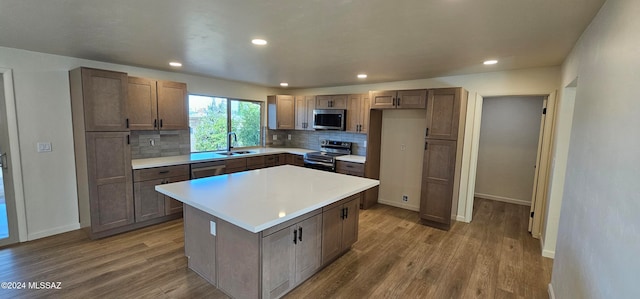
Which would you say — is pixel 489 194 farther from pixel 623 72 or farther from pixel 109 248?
pixel 109 248

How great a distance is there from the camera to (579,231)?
68.1 inches

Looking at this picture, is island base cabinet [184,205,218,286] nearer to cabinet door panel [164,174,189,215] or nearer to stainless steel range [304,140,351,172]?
cabinet door panel [164,174,189,215]

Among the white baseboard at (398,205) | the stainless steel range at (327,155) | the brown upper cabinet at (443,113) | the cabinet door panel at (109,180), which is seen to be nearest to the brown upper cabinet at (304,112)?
the stainless steel range at (327,155)

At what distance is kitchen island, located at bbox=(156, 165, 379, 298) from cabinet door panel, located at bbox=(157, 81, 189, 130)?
6.03 feet

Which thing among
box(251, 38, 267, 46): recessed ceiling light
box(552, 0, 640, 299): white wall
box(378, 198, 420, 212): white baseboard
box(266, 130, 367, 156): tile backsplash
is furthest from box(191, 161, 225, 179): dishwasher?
box(552, 0, 640, 299): white wall

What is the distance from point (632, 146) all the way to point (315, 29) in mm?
1982

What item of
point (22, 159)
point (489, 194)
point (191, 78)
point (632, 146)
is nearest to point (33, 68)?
point (22, 159)

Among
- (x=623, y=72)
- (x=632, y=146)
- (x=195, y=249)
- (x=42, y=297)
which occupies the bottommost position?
(x=42, y=297)

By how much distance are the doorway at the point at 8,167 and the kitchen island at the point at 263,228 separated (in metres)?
2.25

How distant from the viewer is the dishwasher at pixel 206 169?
4068 mm

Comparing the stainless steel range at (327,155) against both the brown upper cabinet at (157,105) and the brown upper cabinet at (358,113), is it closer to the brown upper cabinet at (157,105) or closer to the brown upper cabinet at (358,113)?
the brown upper cabinet at (358,113)

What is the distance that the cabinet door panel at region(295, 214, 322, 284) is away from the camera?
92.7 inches

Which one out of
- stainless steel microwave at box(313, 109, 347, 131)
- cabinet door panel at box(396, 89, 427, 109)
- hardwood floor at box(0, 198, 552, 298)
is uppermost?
cabinet door panel at box(396, 89, 427, 109)

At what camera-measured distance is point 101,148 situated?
10.7 ft
